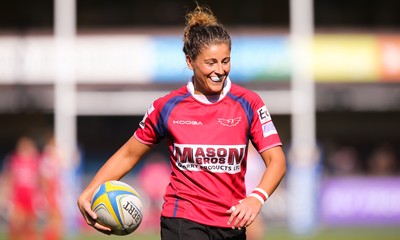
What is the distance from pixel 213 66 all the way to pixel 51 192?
10077mm

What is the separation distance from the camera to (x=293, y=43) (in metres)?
21.4

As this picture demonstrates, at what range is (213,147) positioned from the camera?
5441mm

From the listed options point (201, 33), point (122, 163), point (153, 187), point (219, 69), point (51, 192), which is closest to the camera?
point (219, 69)

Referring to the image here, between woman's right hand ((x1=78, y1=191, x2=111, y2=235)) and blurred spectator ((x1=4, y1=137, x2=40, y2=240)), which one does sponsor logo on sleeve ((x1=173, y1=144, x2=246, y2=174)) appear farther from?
blurred spectator ((x1=4, y1=137, x2=40, y2=240))

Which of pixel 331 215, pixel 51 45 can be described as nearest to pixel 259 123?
pixel 331 215

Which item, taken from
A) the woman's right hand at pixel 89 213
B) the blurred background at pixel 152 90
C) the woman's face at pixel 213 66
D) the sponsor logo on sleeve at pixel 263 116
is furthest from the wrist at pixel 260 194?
the blurred background at pixel 152 90

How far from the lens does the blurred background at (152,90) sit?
19156 millimetres

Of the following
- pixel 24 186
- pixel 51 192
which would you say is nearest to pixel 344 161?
pixel 24 186

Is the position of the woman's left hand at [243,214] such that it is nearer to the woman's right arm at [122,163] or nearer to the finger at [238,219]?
the finger at [238,219]

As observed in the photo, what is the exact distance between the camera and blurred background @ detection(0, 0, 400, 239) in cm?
1916

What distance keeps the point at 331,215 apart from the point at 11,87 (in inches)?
336

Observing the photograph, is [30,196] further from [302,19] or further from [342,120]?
[342,120]

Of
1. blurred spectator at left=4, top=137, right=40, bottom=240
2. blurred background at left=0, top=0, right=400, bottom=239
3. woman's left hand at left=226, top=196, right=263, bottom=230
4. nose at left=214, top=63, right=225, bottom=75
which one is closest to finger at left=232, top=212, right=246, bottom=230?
woman's left hand at left=226, top=196, right=263, bottom=230

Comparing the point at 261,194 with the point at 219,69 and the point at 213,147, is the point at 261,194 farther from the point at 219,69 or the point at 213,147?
the point at 219,69
